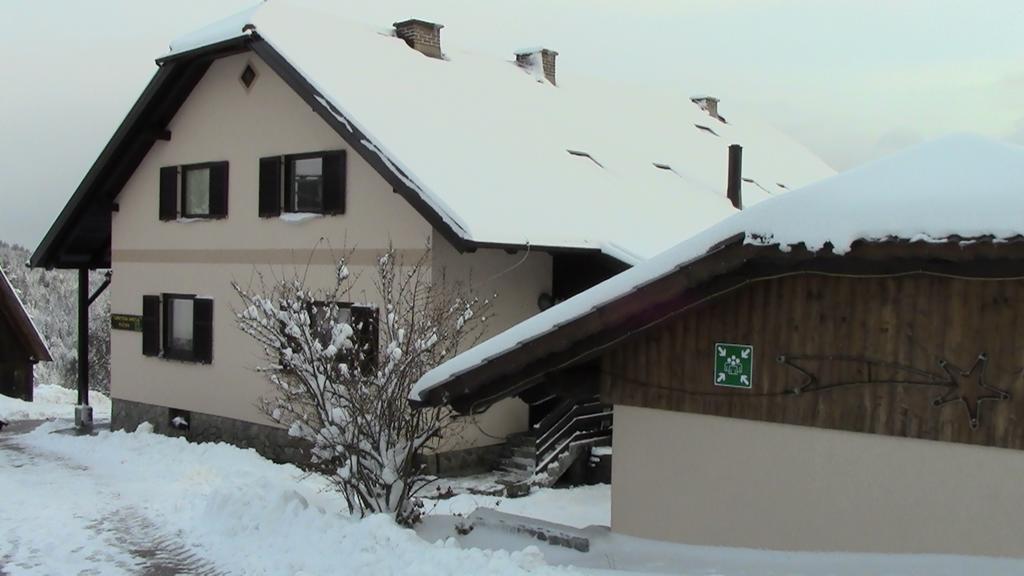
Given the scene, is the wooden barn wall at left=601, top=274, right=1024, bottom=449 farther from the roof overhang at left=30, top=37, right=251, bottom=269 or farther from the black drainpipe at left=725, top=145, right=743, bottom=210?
the black drainpipe at left=725, top=145, right=743, bottom=210

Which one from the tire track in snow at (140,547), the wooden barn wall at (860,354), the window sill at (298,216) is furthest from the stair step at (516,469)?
the wooden barn wall at (860,354)

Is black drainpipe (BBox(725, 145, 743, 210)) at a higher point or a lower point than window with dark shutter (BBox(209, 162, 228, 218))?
higher

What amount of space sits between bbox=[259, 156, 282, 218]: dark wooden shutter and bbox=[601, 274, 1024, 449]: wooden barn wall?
376 inches

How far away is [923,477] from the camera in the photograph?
5.74 meters

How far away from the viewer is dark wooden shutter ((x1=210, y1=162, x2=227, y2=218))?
15.9m

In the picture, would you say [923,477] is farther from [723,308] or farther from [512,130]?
[512,130]

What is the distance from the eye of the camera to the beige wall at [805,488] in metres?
5.56

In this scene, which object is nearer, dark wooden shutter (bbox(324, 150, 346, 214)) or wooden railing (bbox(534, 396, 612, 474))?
wooden railing (bbox(534, 396, 612, 474))

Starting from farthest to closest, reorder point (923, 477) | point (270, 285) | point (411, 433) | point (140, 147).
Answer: point (140, 147), point (270, 285), point (411, 433), point (923, 477)

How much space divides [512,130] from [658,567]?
1067 cm

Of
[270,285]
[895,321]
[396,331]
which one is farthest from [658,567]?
[270,285]

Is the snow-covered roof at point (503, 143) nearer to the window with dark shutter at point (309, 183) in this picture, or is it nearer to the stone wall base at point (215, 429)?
the window with dark shutter at point (309, 183)

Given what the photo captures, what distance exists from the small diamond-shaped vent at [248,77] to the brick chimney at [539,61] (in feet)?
22.6

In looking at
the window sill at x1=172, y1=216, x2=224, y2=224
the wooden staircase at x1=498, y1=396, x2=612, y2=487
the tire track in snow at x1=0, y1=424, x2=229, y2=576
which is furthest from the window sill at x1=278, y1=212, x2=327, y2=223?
the tire track in snow at x1=0, y1=424, x2=229, y2=576
